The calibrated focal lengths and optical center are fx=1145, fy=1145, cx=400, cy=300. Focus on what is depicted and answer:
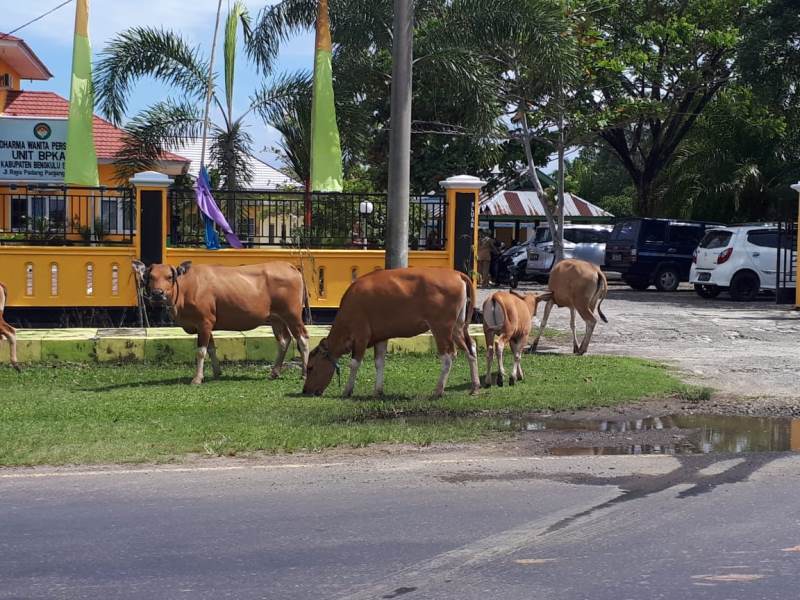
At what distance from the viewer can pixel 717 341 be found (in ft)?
59.1

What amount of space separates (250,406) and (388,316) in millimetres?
1734

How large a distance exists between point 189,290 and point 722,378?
20.9 feet

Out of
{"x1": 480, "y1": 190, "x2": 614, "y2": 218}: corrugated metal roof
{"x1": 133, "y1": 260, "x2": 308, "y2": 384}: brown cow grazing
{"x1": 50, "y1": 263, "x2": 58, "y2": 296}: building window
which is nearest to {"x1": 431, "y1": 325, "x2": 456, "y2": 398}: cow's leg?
{"x1": 133, "y1": 260, "x2": 308, "y2": 384}: brown cow grazing

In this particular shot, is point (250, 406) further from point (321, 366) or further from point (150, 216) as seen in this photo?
point (150, 216)

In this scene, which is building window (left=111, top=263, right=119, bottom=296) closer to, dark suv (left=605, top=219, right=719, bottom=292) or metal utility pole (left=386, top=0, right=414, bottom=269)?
metal utility pole (left=386, top=0, right=414, bottom=269)

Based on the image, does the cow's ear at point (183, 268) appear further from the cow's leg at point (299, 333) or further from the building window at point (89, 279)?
the building window at point (89, 279)

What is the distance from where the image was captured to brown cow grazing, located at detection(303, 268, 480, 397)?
11.9 m

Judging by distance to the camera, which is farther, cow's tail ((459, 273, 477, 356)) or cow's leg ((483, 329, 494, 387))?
cow's leg ((483, 329, 494, 387))

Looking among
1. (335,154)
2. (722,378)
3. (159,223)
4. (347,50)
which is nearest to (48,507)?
(722,378)

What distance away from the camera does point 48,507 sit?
23.9ft

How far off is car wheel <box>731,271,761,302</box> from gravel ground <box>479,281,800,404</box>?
41cm

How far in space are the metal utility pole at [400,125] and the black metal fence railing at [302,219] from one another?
2847 millimetres

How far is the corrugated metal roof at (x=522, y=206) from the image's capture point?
4251cm

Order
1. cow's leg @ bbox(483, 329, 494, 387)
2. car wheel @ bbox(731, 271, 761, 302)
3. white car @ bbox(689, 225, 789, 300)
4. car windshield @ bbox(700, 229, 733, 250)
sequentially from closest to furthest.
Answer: cow's leg @ bbox(483, 329, 494, 387) → white car @ bbox(689, 225, 789, 300) → car wheel @ bbox(731, 271, 761, 302) → car windshield @ bbox(700, 229, 733, 250)
